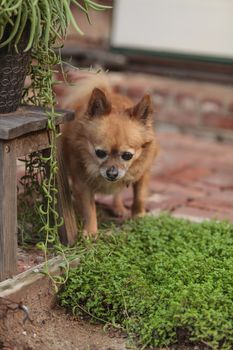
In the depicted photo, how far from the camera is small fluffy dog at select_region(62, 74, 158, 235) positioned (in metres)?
2.93

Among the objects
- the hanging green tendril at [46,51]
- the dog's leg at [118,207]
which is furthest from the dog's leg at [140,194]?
the hanging green tendril at [46,51]

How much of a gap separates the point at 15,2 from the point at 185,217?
1.70m

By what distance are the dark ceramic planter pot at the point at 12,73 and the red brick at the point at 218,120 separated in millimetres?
3253

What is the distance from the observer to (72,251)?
8.98 feet

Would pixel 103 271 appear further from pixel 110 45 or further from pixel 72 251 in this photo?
pixel 110 45

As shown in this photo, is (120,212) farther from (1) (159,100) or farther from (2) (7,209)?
(1) (159,100)

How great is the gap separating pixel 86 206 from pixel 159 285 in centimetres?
68

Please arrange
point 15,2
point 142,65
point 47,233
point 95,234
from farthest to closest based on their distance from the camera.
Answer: point 142,65
point 95,234
point 47,233
point 15,2

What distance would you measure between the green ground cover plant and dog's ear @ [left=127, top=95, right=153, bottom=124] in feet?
1.73

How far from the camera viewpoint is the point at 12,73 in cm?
238

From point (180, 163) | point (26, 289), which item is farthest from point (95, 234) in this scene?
point (180, 163)

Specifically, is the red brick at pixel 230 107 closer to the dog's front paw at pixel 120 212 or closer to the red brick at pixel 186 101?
the red brick at pixel 186 101

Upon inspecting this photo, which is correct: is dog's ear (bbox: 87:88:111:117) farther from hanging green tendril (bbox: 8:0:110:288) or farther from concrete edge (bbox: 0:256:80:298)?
concrete edge (bbox: 0:256:80:298)

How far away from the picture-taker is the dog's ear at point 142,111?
2967mm
